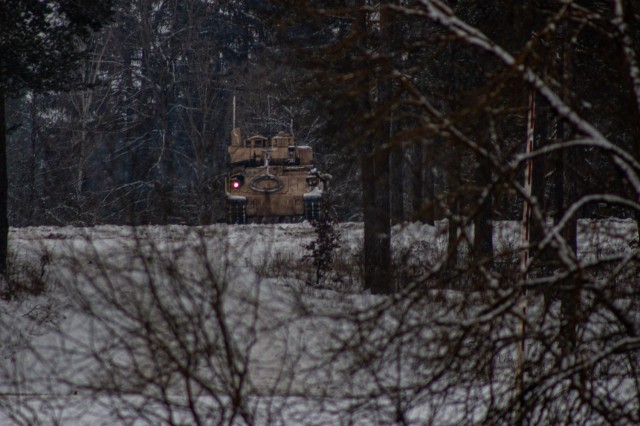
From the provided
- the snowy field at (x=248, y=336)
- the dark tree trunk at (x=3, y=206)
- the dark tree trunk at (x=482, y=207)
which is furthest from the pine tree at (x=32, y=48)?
the dark tree trunk at (x=482, y=207)

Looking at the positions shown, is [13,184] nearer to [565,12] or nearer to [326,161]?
[326,161]

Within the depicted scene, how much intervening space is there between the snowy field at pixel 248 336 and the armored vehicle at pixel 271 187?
3145 millimetres

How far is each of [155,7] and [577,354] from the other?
33.0 metres

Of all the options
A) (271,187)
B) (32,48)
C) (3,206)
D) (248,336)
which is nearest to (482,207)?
(248,336)

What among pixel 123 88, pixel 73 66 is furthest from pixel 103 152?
pixel 73 66

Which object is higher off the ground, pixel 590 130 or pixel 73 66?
pixel 73 66

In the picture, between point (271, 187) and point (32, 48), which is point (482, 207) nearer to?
point (32, 48)

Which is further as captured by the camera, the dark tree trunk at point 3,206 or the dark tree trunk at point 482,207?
the dark tree trunk at point 3,206

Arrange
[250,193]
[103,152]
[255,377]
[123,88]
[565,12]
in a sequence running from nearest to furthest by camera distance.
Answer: [565,12] < [255,377] < [250,193] < [123,88] < [103,152]

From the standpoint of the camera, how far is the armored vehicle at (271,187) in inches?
926

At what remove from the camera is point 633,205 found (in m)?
3.87

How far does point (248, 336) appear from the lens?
506 centimetres

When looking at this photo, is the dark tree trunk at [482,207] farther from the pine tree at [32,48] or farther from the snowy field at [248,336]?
the pine tree at [32,48]

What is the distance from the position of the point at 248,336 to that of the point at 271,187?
62.2 feet
